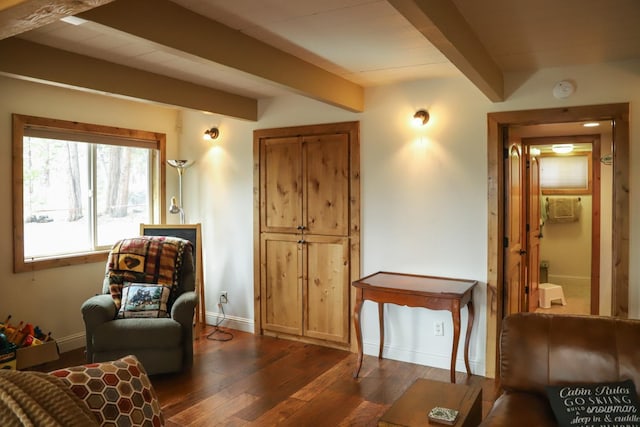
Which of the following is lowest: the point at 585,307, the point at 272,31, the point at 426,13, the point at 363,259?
the point at 585,307

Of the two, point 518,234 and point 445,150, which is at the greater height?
point 445,150

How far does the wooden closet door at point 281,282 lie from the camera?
461 cm

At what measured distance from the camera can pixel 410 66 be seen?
3.52m

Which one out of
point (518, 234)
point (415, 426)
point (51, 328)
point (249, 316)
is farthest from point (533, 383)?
point (51, 328)

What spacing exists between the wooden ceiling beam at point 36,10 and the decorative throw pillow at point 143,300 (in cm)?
242

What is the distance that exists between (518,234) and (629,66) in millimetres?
1594

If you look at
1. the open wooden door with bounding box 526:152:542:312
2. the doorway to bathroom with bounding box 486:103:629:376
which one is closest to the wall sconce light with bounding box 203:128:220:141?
the doorway to bathroom with bounding box 486:103:629:376

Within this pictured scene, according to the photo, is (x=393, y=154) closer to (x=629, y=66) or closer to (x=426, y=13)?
(x=629, y=66)

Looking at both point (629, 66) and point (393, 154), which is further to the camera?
point (393, 154)

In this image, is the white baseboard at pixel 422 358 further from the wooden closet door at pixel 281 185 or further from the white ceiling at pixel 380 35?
the white ceiling at pixel 380 35

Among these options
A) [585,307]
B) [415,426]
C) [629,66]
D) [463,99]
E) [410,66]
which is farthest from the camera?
[585,307]

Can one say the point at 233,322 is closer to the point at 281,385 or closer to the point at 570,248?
the point at 281,385

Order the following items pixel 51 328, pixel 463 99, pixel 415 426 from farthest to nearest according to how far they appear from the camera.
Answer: pixel 51 328, pixel 463 99, pixel 415 426

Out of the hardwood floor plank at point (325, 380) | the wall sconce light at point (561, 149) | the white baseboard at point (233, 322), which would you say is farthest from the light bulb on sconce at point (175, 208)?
the wall sconce light at point (561, 149)
